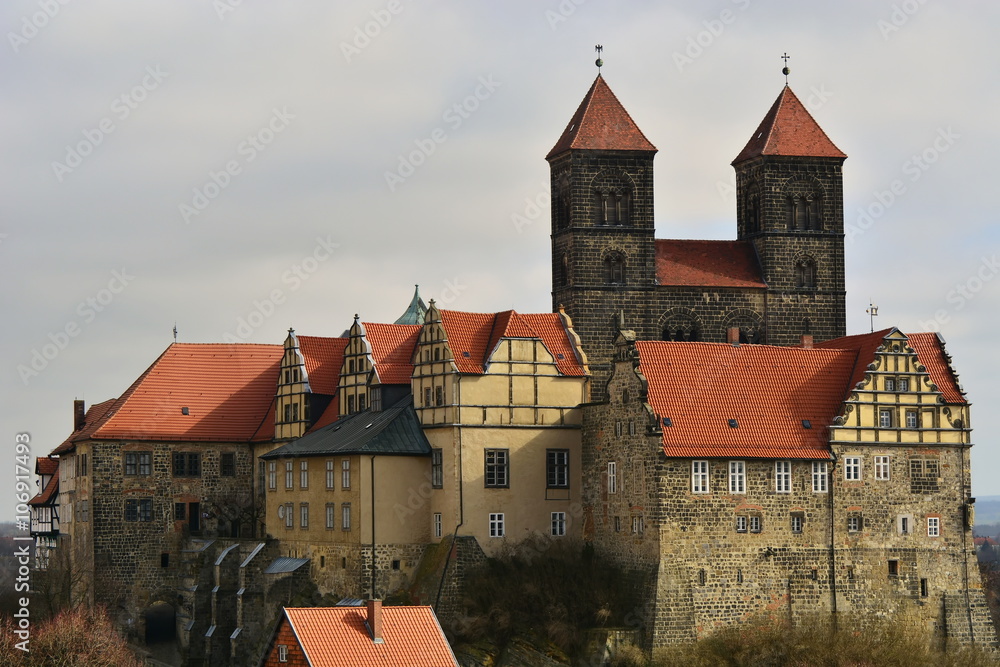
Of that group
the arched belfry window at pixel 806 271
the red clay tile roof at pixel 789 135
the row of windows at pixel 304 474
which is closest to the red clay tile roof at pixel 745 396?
the row of windows at pixel 304 474

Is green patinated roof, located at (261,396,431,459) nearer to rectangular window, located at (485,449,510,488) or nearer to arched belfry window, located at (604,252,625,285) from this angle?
rectangular window, located at (485,449,510,488)

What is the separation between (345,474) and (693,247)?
22.7 metres

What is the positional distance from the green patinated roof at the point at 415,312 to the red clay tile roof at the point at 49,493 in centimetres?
1793

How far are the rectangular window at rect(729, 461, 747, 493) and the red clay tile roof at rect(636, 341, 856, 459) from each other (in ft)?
1.29

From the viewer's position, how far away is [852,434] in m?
72.2

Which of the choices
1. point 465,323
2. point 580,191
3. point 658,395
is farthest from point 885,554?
point 580,191

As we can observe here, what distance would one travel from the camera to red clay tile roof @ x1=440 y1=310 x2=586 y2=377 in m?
75.0

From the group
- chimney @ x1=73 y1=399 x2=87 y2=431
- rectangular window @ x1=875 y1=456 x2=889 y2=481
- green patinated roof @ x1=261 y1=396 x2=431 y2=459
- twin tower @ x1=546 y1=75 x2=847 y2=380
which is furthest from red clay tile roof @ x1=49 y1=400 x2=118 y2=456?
Result: rectangular window @ x1=875 y1=456 x2=889 y2=481

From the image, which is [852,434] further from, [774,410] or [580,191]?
[580,191]

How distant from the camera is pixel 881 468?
72.3 metres

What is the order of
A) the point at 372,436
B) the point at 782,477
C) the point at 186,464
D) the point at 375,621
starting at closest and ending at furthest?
the point at 375,621 < the point at 782,477 < the point at 372,436 < the point at 186,464

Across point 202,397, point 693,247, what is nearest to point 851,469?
point 693,247

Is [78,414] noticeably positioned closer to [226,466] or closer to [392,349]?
[226,466]

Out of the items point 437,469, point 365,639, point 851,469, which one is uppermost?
point 437,469
